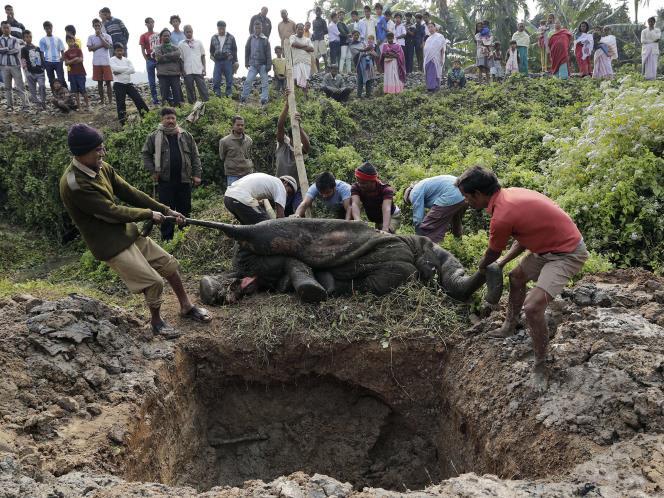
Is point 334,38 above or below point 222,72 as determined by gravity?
above

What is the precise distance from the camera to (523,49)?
16.7 m

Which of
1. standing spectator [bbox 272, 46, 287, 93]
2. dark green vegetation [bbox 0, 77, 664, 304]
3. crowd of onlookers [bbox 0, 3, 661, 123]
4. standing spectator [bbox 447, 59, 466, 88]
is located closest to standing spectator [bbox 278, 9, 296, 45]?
crowd of onlookers [bbox 0, 3, 661, 123]

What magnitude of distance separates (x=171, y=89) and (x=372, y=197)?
739cm

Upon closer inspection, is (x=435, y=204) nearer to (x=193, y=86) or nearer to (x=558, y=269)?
(x=558, y=269)

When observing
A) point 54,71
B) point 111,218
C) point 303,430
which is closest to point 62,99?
point 54,71

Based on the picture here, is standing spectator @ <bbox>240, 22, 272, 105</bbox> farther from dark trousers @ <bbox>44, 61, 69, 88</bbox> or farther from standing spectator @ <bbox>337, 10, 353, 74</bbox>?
dark trousers @ <bbox>44, 61, 69, 88</bbox>

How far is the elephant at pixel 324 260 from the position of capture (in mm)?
6535

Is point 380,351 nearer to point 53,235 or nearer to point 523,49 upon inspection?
point 53,235

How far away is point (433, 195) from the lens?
7.42 metres

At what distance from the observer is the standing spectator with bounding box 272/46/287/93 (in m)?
13.5

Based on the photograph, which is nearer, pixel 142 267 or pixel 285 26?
pixel 142 267

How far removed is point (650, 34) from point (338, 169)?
9.34 meters

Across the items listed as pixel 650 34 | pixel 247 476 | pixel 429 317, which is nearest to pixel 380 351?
pixel 429 317

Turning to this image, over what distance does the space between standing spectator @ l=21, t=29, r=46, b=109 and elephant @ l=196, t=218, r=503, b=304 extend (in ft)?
28.2
